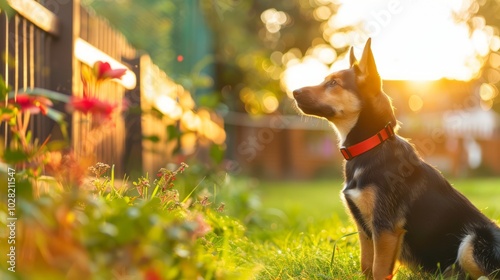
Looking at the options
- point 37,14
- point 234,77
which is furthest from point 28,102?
point 234,77

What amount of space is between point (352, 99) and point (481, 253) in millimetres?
1001

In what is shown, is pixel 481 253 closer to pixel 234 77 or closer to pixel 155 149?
pixel 155 149

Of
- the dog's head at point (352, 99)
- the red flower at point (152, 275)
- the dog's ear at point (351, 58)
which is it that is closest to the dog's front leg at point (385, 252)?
the dog's head at point (352, 99)

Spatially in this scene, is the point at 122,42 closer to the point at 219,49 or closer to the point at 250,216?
the point at 250,216

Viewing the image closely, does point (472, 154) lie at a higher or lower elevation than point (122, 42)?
lower

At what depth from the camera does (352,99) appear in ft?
10.9

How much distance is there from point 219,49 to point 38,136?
1405 centimetres

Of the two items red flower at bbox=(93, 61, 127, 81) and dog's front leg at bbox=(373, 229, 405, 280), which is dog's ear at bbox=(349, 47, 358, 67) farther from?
red flower at bbox=(93, 61, 127, 81)

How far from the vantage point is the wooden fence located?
11.0 feet

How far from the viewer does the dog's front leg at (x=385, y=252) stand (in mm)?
2887

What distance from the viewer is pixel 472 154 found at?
2439cm

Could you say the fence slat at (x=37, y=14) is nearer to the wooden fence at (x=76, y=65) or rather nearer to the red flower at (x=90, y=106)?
the wooden fence at (x=76, y=65)

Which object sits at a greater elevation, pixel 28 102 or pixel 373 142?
pixel 28 102

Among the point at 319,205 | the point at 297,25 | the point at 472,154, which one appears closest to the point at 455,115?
the point at 472,154
